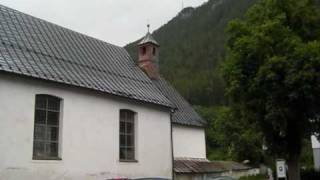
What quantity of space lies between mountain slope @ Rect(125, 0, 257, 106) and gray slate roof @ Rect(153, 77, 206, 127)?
197 feet

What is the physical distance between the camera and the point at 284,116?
1938 centimetres

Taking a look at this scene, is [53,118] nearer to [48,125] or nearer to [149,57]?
[48,125]

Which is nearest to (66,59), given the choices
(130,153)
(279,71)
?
(130,153)

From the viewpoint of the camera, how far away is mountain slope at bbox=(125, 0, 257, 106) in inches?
4208

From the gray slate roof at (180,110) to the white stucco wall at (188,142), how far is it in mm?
376

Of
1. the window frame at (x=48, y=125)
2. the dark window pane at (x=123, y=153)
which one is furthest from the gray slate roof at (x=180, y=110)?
the window frame at (x=48, y=125)

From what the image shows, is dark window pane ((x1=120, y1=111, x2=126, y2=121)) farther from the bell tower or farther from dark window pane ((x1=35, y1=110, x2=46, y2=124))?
the bell tower

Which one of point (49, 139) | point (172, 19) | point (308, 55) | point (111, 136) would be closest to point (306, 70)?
point (308, 55)

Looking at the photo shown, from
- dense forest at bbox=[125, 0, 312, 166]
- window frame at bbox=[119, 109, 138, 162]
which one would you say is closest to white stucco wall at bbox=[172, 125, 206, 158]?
window frame at bbox=[119, 109, 138, 162]

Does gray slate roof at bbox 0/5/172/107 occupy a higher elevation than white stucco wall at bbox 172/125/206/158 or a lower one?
higher

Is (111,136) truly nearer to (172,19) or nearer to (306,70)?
(306,70)

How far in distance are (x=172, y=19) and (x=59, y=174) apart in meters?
125

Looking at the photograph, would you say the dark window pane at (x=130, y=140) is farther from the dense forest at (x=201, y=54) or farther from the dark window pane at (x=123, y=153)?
the dense forest at (x=201, y=54)

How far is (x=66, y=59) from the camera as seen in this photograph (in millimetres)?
20984
